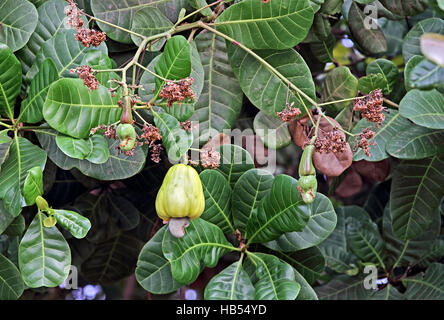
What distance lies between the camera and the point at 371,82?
1303 mm

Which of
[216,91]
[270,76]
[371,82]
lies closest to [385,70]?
[371,82]

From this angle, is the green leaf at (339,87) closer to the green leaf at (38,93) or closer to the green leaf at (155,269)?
the green leaf at (155,269)

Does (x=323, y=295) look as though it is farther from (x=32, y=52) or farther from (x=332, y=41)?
(x=32, y=52)

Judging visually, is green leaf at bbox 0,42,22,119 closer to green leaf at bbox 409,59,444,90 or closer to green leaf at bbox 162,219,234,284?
green leaf at bbox 162,219,234,284

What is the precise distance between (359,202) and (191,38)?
3.61ft

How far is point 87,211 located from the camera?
62.6 inches

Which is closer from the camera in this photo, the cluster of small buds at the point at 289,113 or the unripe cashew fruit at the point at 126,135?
the unripe cashew fruit at the point at 126,135

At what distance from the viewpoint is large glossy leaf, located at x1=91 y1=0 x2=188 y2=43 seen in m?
1.25

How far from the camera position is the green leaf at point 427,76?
87 centimetres

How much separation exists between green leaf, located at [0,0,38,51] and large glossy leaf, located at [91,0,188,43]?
0.14m

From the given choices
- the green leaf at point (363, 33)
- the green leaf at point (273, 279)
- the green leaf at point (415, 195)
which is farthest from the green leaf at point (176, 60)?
the green leaf at point (415, 195)

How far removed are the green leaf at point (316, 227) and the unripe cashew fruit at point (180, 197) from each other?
0.29 meters

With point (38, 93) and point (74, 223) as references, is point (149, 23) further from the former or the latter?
point (74, 223)
